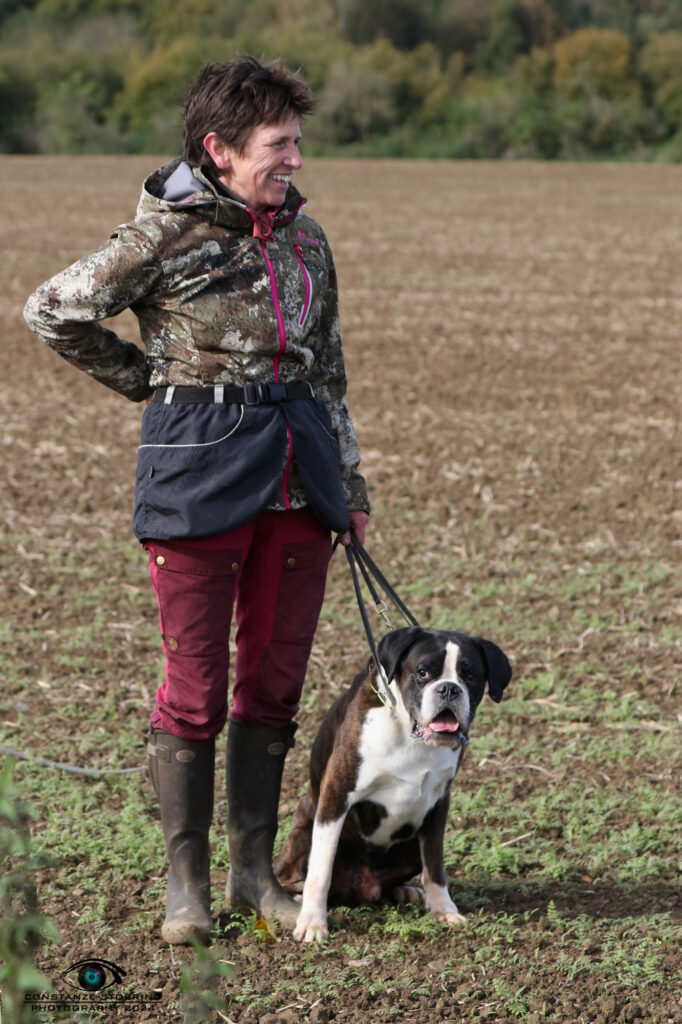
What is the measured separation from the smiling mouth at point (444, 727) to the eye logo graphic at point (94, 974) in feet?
3.47

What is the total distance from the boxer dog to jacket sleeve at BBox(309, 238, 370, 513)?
0.51 meters

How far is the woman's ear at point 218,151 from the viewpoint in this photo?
333cm

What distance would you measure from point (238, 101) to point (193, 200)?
→ 29 centimetres

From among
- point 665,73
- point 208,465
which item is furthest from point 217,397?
point 665,73

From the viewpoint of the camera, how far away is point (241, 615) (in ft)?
12.0

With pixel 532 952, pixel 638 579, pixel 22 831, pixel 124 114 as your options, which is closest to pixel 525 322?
pixel 638 579

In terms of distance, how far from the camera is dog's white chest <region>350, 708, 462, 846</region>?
3516 mm

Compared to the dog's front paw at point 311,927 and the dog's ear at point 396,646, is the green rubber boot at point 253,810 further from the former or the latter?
the dog's ear at point 396,646

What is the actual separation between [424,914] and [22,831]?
2175 millimetres

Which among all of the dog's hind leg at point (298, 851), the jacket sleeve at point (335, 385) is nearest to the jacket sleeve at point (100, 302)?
the jacket sleeve at point (335, 385)

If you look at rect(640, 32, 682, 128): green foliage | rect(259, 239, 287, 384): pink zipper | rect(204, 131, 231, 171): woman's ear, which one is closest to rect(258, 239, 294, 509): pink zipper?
rect(259, 239, 287, 384): pink zipper

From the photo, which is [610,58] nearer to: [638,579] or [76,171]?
[76,171]

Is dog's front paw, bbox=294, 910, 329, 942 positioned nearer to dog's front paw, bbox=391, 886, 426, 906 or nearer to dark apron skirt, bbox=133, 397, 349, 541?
dog's front paw, bbox=391, 886, 426, 906

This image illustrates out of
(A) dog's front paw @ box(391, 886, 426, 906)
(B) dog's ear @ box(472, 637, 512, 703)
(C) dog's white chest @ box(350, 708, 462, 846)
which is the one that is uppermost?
(B) dog's ear @ box(472, 637, 512, 703)
